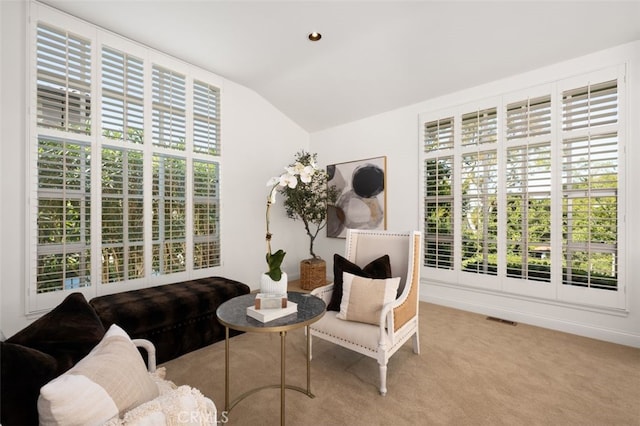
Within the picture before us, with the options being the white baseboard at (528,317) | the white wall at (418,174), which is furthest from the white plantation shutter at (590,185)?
the white baseboard at (528,317)

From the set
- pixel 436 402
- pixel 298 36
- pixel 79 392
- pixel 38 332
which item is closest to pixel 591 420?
pixel 436 402

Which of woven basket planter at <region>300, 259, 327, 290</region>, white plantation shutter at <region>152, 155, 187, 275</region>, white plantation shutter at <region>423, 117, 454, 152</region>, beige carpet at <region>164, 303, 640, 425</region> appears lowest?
beige carpet at <region>164, 303, 640, 425</region>

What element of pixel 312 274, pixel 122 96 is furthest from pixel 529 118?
pixel 122 96

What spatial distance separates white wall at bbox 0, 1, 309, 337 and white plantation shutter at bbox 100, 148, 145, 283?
60cm

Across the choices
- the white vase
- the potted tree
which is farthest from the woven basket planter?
the white vase

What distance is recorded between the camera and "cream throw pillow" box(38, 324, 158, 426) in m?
0.78

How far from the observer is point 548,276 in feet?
10.1

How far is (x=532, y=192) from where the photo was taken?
10.4 ft

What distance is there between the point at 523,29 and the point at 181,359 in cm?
427

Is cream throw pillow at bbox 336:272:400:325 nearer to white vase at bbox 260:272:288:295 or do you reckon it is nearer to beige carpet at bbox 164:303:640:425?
beige carpet at bbox 164:303:640:425

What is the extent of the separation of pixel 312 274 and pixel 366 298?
243cm

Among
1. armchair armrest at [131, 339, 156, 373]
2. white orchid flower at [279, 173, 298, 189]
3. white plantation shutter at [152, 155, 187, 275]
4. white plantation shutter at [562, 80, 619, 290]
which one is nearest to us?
armchair armrest at [131, 339, 156, 373]

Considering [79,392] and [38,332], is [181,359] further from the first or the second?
[79,392]

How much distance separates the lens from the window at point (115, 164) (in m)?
2.66
